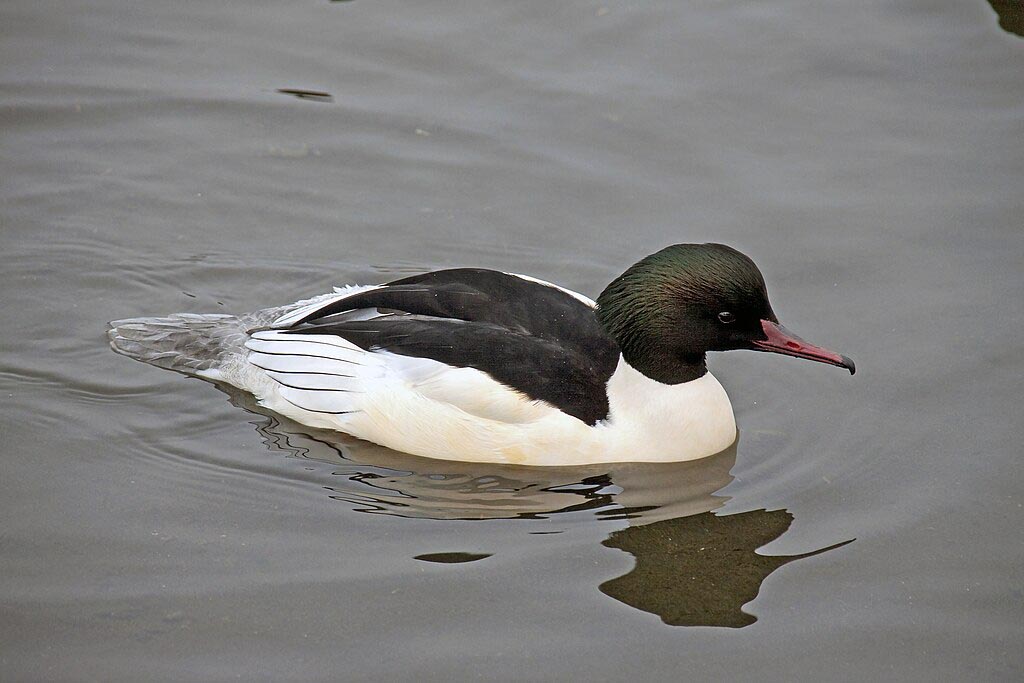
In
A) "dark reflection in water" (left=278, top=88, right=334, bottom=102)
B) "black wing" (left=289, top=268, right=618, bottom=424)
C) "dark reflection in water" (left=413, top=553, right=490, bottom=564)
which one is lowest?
"dark reflection in water" (left=413, top=553, right=490, bottom=564)

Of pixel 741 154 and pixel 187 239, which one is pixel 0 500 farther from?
pixel 741 154

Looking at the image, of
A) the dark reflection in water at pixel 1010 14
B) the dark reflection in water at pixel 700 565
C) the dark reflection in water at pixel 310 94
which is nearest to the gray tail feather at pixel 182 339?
the dark reflection in water at pixel 700 565

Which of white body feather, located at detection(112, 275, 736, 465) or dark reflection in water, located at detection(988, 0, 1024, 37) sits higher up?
dark reflection in water, located at detection(988, 0, 1024, 37)

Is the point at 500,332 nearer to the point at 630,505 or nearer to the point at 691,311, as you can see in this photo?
the point at 691,311

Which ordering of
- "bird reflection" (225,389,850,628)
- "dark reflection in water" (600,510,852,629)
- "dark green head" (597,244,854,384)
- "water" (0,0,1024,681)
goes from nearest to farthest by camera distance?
"water" (0,0,1024,681) < "dark reflection in water" (600,510,852,629) < "bird reflection" (225,389,850,628) < "dark green head" (597,244,854,384)

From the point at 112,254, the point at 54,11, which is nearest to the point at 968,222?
the point at 112,254

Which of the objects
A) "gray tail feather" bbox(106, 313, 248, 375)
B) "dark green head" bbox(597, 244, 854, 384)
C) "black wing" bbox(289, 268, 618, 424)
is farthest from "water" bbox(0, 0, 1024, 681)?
"dark green head" bbox(597, 244, 854, 384)

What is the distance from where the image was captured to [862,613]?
5746mm

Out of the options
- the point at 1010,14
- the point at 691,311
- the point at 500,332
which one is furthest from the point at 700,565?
the point at 1010,14

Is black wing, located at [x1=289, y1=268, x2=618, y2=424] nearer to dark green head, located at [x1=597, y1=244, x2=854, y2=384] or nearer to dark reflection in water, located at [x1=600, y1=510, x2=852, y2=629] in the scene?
dark green head, located at [x1=597, y1=244, x2=854, y2=384]

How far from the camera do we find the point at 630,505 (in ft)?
21.1

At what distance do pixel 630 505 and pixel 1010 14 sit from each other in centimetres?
672

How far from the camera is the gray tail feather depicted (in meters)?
7.29

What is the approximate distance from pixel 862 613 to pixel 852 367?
1.29 meters
